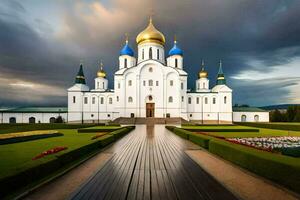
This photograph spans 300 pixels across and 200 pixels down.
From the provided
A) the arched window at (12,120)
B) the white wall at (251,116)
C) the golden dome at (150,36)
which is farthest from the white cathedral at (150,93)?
the arched window at (12,120)

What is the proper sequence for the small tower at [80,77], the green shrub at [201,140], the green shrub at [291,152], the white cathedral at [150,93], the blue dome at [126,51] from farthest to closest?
the small tower at [80,77] → the blue dome at [126,51] → the white cathedral at [150,93] → the green shrub at [201,140] → the green shrub at [291,152]

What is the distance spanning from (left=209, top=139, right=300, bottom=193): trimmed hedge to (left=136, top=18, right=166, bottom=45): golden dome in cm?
3863

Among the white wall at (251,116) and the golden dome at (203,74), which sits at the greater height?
the golden dome at (203,74)

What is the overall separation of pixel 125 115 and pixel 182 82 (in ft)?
43.3

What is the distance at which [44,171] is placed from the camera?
6.22 meters

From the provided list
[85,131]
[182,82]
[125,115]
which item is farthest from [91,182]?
[182,82]

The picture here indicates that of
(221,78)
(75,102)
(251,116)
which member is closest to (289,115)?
(251,116)

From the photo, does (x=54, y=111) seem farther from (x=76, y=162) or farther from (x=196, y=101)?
(x=76, y=162)

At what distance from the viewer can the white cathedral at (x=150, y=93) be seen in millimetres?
42062

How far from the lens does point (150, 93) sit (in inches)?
1666

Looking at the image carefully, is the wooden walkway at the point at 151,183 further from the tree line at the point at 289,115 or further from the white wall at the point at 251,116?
the tree line at the point at 289,115

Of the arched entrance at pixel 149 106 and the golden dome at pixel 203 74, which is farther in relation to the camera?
the golden dome at pixel 203 74

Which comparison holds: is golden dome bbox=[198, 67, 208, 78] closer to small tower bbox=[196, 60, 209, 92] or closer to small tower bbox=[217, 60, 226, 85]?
small tower bbox=[196, 60, 209, 92]

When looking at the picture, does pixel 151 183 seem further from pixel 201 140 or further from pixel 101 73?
pixel 101 73
